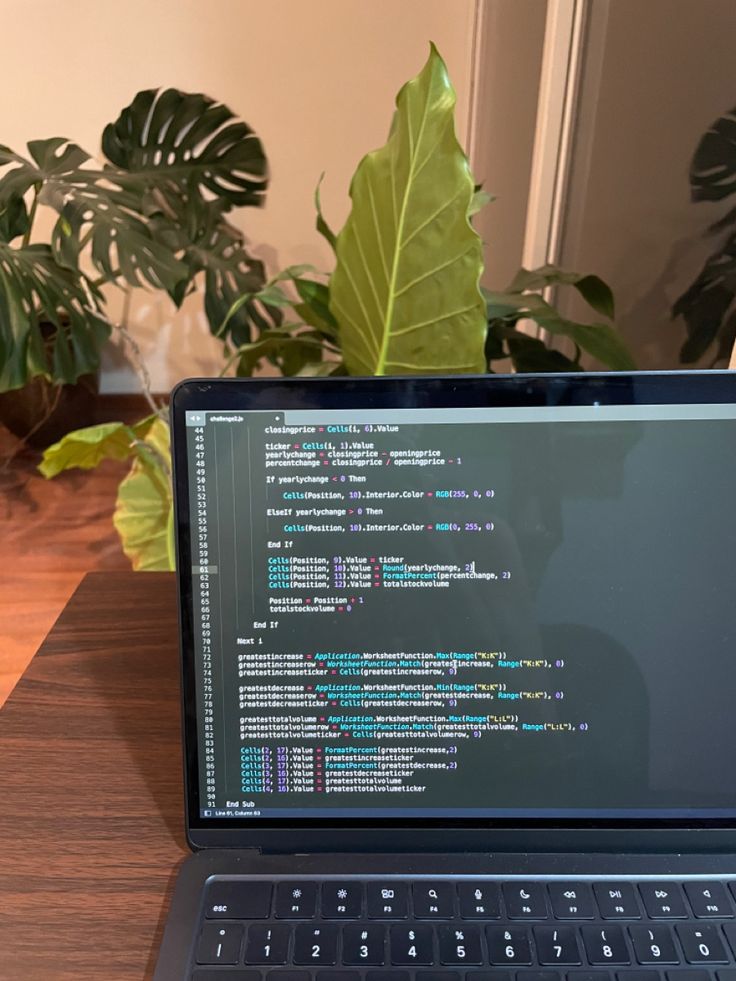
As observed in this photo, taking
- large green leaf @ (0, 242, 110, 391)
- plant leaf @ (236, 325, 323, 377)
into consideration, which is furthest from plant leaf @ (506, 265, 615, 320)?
large green leaf @ (0, 242, 110, 391)

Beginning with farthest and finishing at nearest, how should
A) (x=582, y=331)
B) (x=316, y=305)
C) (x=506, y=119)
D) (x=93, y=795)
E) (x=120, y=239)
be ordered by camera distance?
1. (x=506, y=119)
2. (x=120, y=239)
3. (x=316, y=305)
4. (x=582, y=331)
5. (x=93, y=795)

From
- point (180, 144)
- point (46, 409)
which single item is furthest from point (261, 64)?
point (46, 409)

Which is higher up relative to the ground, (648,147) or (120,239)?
(648,147)

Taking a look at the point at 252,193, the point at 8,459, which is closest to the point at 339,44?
the point at 252,193

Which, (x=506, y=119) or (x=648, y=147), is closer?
(x=648, y=147)

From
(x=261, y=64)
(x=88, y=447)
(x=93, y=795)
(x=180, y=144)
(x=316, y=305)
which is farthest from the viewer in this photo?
(x=261, y=64)

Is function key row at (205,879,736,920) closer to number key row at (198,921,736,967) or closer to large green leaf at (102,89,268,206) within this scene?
number key row at (198,921,736,967)

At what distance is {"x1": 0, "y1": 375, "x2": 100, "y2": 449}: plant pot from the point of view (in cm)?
222

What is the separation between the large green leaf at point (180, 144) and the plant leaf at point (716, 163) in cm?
117

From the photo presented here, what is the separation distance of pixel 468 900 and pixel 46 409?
2095 millimetres

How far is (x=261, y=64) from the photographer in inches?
80.4

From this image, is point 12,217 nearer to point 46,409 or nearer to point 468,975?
point 46,409

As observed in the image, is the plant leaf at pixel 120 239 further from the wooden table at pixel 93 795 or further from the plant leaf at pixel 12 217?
the wooden table at pixel 93 795

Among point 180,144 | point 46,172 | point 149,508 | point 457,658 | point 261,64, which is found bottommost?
point 149,508
